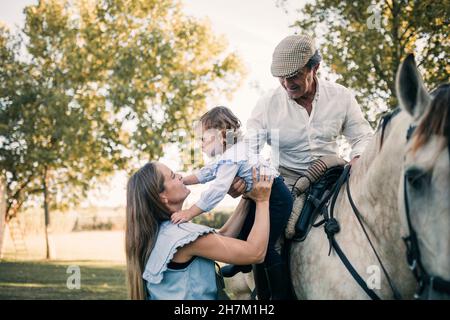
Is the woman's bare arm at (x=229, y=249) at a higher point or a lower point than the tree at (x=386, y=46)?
lower

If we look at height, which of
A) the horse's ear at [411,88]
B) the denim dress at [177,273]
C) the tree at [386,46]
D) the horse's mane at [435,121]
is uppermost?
the tree at [386,46]

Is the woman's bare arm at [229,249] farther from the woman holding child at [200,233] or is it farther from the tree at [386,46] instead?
the tree at [386,46]

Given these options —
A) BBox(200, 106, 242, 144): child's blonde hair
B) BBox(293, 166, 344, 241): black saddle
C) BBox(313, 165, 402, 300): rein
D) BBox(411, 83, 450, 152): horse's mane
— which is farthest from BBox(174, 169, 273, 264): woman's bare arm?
BBox(411, 83, 450, 152): horse's mane

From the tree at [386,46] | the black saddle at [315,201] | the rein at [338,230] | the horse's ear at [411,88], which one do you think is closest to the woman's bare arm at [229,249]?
the black saddle at [315,201]

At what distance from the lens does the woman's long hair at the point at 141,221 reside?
11.9 feet

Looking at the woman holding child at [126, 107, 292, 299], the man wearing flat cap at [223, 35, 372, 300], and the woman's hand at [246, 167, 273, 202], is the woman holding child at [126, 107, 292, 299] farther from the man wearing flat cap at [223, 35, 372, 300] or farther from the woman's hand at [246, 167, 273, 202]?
the man wearing flat cap at [223, 35, 372, 300]

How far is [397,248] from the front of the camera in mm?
2975

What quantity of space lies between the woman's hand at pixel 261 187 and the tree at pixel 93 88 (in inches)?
682

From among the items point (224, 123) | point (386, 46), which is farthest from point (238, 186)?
point (386, 46)

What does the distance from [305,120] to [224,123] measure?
727mm

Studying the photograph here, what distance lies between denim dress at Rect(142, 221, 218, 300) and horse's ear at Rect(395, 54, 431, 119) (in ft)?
5.39

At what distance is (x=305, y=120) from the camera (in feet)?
14.6

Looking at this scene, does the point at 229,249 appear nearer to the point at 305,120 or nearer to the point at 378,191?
the point at 378,191
